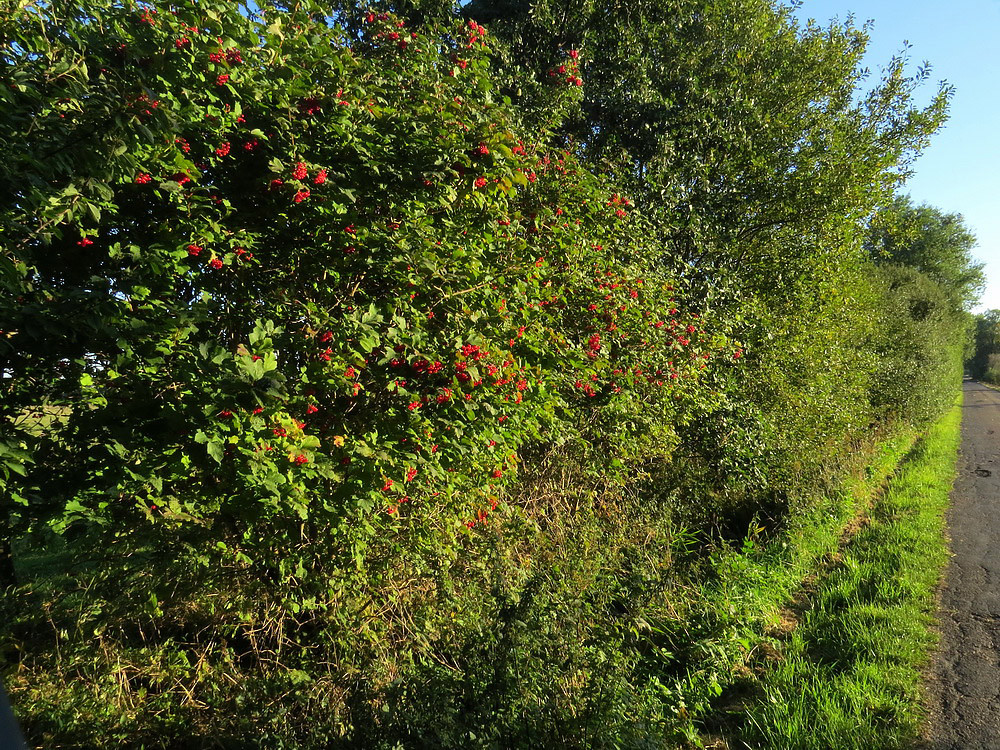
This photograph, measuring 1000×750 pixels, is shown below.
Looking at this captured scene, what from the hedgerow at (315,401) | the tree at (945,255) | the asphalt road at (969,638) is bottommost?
the asphalt road at (969,638)

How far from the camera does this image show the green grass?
3814mm

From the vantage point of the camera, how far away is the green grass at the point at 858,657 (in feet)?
12.5

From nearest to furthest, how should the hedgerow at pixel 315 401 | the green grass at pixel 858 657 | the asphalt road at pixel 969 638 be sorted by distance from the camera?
the hedgerow at pixel 315 401 < the green grass at pixel 858 657 < the asphalt road at pixel 969 638

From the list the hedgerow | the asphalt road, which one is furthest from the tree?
the hedgerow

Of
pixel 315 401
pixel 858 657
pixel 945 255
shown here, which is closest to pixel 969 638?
pixel 858 657

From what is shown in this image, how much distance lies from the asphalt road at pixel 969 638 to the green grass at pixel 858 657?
133 millimetres

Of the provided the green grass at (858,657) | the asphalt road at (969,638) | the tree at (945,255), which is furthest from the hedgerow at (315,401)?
the tree at (945,255)

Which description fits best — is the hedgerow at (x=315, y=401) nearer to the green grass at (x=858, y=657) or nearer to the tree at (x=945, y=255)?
the green grass at (x=858, y=657)

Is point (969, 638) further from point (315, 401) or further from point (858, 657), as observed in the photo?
point (315, 401)

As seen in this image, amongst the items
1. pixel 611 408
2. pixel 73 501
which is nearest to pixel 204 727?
pixel 73 501

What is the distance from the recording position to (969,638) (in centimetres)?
520

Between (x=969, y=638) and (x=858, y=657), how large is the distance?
1.41 metres

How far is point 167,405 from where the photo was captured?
8.23ft

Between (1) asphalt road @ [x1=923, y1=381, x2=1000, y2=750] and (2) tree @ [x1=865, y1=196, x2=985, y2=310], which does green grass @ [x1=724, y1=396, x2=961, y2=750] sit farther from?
(2) tree @ [x1=865, y1=196, x2=985, y2=310]
